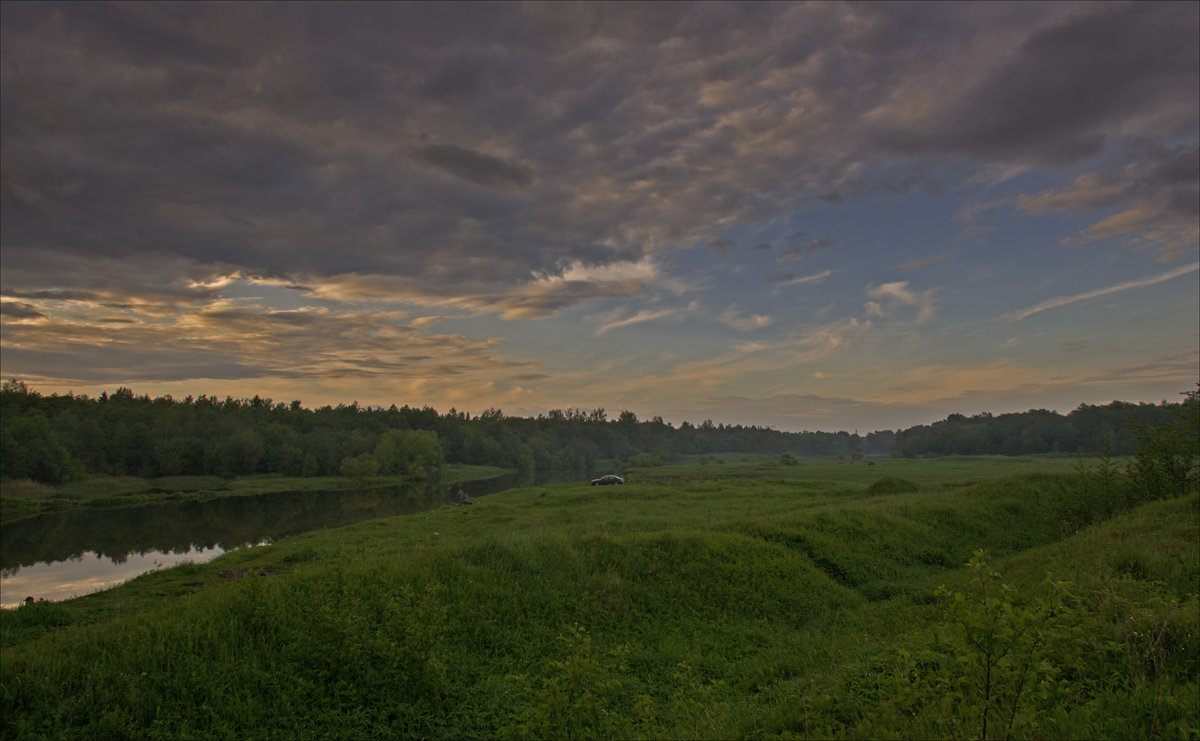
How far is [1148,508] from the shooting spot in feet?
60.4

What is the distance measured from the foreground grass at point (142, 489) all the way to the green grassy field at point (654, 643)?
53.7 metres

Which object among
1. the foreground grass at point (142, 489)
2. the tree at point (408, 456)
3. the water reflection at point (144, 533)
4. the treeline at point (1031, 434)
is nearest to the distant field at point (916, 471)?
the treeline at point (1031, 434)

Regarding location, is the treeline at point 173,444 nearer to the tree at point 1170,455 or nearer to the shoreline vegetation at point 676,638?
the shoreline vegetation at point 676,638

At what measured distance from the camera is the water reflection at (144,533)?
29078mm

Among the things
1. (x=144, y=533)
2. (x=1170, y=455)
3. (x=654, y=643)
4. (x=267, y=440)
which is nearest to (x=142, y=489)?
(x=267, y=440)

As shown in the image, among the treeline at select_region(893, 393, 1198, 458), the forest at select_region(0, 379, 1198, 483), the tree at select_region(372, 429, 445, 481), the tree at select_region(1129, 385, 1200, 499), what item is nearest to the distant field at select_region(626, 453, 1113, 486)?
the forest at select_region(0, 379, 1198, 483)

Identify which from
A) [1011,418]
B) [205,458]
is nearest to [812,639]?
[205,458]

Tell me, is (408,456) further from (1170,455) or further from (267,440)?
(1170,455)

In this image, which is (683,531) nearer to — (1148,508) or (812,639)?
(812,639)

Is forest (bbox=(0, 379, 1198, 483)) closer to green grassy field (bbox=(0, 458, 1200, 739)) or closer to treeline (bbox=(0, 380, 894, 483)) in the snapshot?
treeline (bbox=(0, 380, 894, 483))

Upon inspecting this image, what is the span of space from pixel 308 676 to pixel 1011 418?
191193 mm

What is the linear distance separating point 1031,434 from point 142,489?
17362cm

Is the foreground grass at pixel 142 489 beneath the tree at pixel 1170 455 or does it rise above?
beneath

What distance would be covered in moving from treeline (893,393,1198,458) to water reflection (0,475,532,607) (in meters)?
130
